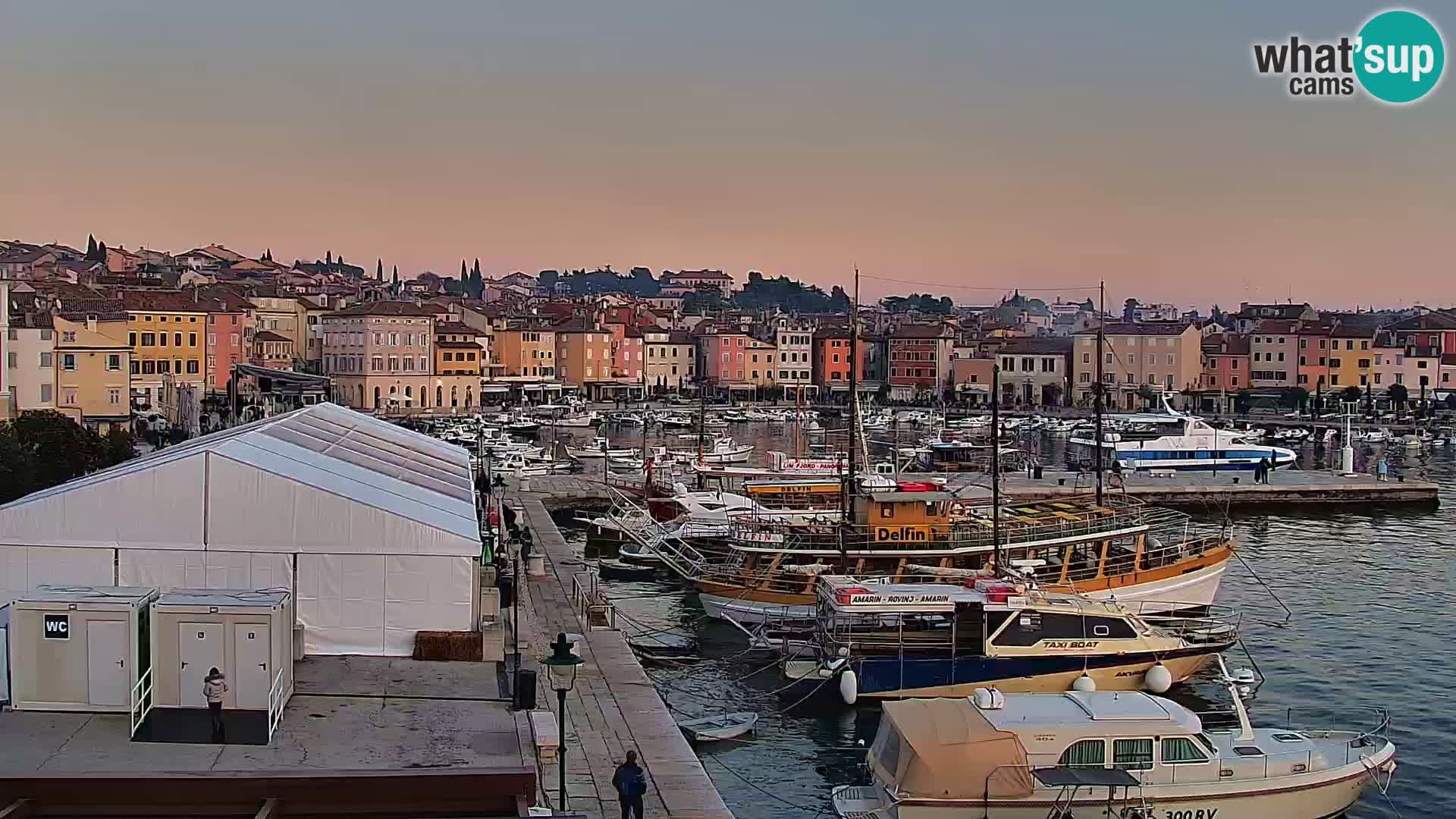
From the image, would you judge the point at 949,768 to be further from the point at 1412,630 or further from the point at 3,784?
the point at 1412,630

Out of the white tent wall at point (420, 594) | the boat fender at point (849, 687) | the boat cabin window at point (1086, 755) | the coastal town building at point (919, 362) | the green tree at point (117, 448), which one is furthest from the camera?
the coastal town building at point (919, 362)

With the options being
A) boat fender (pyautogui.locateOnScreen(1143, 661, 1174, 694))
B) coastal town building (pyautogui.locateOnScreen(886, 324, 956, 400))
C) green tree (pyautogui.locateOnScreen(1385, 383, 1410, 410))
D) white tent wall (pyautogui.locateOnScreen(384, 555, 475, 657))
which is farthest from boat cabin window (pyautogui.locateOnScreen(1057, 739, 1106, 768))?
coastal town building (pyautogui.locateOnScreen(886, 324, 956, 400))

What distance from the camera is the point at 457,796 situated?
37.7 feet

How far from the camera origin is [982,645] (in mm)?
21000

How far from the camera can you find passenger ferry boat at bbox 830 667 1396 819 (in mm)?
14344

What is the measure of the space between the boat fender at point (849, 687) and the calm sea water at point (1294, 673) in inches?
8.6

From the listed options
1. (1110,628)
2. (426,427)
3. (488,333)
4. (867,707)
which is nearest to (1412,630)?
(1110,628)

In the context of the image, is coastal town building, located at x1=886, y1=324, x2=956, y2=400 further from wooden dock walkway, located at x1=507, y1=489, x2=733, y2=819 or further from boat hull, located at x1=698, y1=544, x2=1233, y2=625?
wooden dock walkway, located at x1=507, y1=489, x2=733, y2=819

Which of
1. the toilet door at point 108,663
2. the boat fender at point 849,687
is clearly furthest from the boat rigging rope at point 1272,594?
the toilet door at point 108,663

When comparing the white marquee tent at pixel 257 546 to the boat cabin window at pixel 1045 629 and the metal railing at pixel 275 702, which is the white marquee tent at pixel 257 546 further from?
the boat cabin window at pixel 1045 629

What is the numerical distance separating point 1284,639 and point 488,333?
305ft

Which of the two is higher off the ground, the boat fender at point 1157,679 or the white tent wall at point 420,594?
the white tent wall at point 420,594

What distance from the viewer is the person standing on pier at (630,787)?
40.9 ft

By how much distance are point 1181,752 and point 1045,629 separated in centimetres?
591
